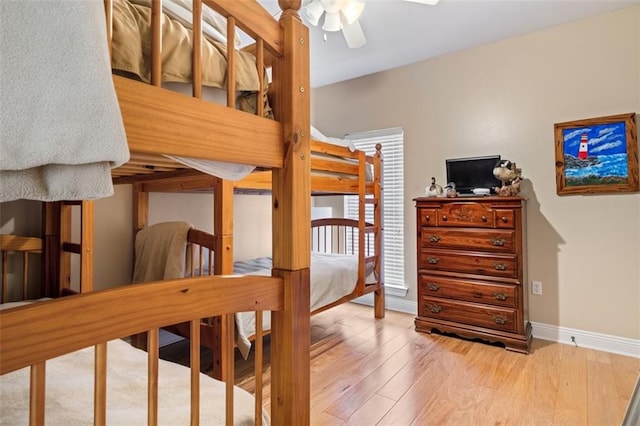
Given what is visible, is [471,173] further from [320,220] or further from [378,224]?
[320,220]

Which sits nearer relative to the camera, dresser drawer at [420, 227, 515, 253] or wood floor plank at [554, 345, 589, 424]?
wood floor plank at [554, 345, 589, 424]

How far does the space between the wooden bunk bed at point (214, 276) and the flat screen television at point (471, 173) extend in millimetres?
2479

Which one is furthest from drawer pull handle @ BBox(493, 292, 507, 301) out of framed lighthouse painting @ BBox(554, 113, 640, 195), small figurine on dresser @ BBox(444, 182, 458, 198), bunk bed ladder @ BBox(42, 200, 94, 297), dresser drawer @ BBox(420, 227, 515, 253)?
bunk bed ladder @ BBox(42, 200, 94, 297)

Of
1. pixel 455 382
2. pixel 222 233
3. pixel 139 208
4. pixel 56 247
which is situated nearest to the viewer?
pixel 222 233

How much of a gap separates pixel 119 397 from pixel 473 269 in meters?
2.48

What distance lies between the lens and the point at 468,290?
2.73 m

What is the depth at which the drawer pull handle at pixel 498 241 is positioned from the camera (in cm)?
260

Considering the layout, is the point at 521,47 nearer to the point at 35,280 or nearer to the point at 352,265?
the point at 352,265

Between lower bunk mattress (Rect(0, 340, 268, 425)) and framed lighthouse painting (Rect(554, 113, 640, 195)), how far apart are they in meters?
2.87

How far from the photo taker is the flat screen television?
2.96m

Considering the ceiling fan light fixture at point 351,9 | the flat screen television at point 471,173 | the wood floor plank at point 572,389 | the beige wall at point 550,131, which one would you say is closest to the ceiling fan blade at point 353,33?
the ceiling fan light fixture at point 351,9

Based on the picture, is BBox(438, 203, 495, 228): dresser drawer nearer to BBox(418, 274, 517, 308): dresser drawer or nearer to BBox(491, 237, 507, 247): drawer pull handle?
BBox(491, 237, 507, 247): drawer pull handle

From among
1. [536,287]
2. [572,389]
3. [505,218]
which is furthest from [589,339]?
[505,218]

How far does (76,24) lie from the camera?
1.52 feet
